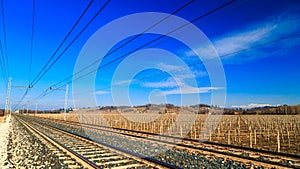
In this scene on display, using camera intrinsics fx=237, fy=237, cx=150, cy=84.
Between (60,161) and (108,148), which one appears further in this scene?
Result: (108,148)

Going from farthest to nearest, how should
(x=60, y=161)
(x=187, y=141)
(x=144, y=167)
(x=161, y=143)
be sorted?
(x=187, y=141) → (x=161, y=143) → (x=60, y=161) → (x=144, y=167)

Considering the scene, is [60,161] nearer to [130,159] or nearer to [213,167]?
[130,159]

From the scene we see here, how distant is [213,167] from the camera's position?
7.80 m

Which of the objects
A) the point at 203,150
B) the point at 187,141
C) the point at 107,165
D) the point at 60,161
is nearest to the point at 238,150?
the point at 203,150

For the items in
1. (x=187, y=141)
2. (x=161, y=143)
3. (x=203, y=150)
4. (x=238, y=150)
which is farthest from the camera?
(x=187, y=141)

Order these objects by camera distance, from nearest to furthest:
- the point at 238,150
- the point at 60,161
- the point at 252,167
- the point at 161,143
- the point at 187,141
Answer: the point at 252,167 < the point at 60,161 < the point at 238,150 < the point at 161,143 < the point at 187,141

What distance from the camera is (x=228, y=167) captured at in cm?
780

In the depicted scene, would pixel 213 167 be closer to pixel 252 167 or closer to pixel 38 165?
pixel 252 167

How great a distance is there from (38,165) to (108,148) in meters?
3.74

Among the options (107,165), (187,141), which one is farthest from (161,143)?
(107,165)

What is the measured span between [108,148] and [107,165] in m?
3.54

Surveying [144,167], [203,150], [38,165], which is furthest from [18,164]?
[203,150]

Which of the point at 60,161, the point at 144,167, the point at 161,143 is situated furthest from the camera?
the point at 161,143

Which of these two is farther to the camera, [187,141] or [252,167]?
[187,141]
